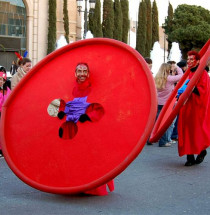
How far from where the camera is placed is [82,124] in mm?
5137

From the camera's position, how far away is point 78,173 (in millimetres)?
4820

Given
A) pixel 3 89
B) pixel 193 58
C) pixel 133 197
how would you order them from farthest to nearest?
pixel 3 89 → pixel 193 58 → pixel 133 197

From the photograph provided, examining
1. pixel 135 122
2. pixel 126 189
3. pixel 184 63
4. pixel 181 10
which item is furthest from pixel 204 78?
pixel 181 10

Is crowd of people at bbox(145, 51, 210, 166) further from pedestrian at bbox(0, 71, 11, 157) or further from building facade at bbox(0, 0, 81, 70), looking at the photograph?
building facade at bbox(0, 0, 81, 70)

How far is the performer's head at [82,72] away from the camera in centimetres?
522

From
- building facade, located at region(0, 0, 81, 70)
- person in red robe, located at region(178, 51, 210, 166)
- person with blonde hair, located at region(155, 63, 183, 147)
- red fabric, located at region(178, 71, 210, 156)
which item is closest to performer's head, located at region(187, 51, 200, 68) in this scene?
person in red robe, located at region(178, 51, 210, 166)

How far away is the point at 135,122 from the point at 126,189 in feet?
4.23

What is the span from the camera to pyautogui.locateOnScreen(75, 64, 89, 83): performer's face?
5.22 metres

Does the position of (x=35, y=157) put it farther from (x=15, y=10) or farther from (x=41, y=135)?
(x=15, y=10)

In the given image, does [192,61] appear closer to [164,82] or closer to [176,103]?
[176,103]

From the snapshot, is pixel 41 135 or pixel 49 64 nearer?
pixel 41 135

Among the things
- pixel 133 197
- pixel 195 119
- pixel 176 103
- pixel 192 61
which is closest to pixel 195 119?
pixel 195 119

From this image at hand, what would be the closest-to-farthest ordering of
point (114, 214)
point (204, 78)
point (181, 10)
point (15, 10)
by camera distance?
1. point (114, 214)
2. point (204, 78)
3. point (15, 10)
4. point (181, 10)

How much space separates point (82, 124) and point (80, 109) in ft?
0.53
